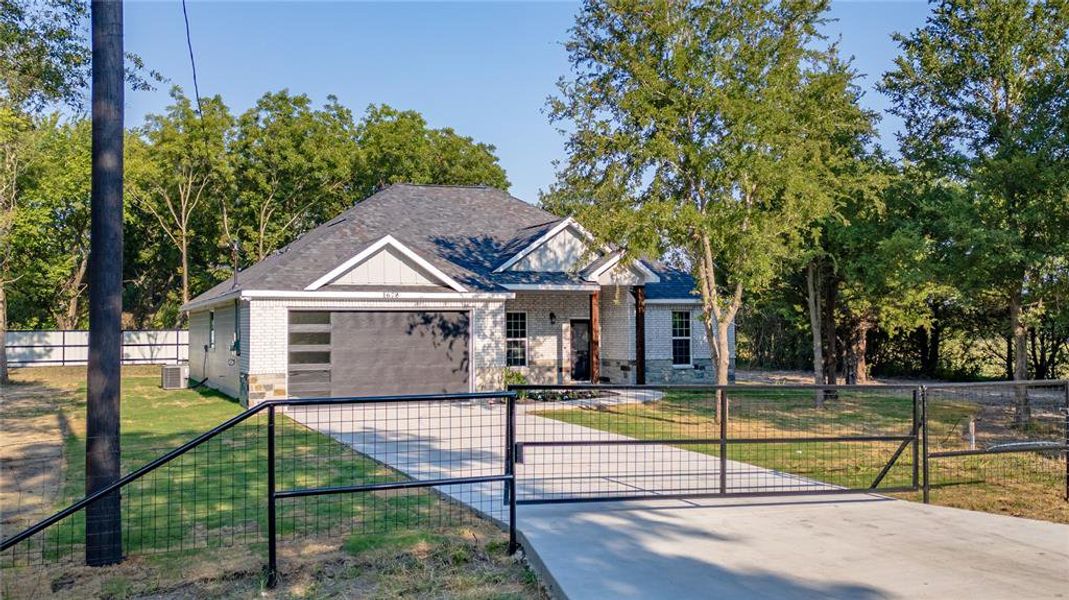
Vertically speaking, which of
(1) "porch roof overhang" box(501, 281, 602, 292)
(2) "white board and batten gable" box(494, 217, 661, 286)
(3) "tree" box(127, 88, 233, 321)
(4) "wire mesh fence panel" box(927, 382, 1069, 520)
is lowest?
(4) "wire mesh fence panel" box(927, 382, 1069, 520)

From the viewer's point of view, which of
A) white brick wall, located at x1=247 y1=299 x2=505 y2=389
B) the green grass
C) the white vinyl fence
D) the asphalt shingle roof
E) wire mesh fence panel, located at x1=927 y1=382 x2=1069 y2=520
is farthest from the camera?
the white vinyl fence

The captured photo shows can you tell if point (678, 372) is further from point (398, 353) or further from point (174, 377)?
point (174, 377)

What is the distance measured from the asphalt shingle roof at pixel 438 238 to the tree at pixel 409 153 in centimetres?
1156

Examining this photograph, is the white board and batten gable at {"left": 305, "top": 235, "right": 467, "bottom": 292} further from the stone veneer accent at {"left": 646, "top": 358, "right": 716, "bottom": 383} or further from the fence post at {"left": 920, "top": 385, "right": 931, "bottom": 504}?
the fence post at {"left": 920, "top": 385, "right": 931, "bottom": 504}

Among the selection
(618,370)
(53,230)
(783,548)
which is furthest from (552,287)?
(53,230)

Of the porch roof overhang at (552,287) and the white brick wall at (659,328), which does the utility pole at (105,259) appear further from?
the white brick wall at (659,328)

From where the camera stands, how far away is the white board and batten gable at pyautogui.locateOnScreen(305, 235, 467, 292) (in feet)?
60.8

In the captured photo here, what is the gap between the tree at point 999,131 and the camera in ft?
44.4

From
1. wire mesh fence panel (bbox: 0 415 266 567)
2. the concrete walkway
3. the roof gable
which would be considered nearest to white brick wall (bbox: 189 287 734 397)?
the roof gable

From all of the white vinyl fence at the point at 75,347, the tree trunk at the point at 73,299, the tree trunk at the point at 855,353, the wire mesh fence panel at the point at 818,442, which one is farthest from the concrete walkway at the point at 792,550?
the tree trunk at the point at 73,299

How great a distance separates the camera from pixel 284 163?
3428 centimetres

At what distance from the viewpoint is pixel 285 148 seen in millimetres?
34125

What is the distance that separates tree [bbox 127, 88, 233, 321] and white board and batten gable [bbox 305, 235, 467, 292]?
1678cm

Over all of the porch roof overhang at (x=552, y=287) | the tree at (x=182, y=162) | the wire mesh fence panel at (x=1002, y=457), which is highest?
the tree at (x=182, y=162)
